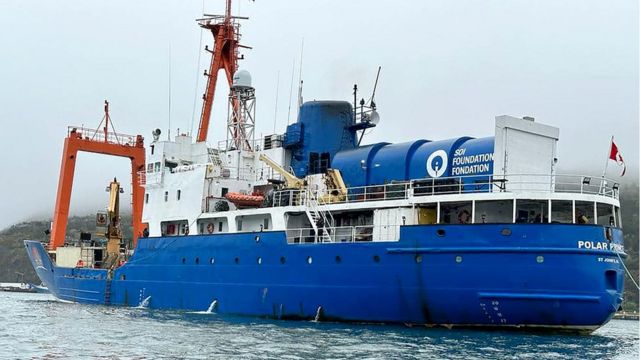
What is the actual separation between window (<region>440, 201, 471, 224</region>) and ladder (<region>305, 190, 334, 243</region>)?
4.02m

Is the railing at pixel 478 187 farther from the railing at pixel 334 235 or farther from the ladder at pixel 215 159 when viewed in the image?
the ladder at pixel 215 159

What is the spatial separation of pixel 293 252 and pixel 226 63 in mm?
15722

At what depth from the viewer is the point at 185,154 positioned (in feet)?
122

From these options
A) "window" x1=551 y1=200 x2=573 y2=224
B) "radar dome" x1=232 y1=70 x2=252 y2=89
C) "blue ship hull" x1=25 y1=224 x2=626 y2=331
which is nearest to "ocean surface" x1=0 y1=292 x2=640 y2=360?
"blue ship hull" x1=25 y1=224 x2=626 y2=331

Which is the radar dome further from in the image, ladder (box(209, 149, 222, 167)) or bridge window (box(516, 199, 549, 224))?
bridge window (box(516, 199, 549, 224))

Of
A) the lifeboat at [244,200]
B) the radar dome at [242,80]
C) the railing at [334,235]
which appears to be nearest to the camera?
the railing at [334,235]

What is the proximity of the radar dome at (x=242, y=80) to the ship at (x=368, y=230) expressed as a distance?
0.17 feet

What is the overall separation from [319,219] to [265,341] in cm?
815

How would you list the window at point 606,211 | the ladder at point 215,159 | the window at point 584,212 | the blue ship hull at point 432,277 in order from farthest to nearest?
the ladder at point 215,159
the window at point 606,211
the window at point 584,212
the blue ship hull at point 432,277

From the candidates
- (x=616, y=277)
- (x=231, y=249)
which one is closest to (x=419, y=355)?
(x=616, y=277)

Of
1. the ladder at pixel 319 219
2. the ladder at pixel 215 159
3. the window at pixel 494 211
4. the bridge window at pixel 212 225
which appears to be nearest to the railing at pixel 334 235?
the ladder at pixel 319 219

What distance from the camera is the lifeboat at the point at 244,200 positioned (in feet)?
103

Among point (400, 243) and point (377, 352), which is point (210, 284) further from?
point (377, 352)

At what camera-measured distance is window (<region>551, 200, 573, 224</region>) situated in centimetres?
2471
